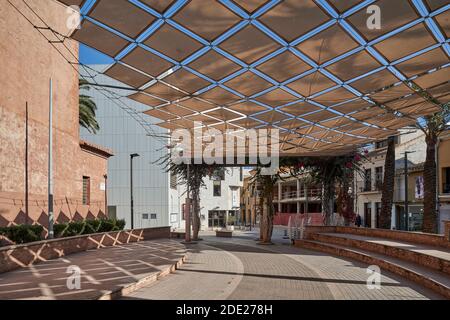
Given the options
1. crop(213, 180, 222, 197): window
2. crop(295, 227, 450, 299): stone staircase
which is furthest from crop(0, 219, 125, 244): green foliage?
crop(213, 180, 222, 197): window

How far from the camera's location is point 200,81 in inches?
503

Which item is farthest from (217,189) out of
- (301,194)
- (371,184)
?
(371,184)

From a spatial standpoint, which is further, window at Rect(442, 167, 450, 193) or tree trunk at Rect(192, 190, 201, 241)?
window at Rect(442, 167, 450, 193)

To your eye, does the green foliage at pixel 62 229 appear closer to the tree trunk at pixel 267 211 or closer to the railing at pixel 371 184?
the tree trunk at pixel 267 211

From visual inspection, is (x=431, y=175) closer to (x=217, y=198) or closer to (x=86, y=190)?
(x=86, y=190)

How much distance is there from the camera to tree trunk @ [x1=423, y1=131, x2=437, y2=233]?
731 inches

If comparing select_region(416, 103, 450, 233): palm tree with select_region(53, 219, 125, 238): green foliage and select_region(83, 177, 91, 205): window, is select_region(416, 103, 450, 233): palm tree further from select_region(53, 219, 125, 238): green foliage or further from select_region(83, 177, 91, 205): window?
select_region(83, 177, 91, 205): window

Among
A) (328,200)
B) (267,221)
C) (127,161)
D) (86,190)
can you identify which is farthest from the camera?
(127,161)

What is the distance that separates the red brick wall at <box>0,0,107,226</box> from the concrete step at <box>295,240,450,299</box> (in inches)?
423

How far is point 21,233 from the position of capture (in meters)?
13.5

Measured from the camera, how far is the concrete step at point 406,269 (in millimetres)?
8607

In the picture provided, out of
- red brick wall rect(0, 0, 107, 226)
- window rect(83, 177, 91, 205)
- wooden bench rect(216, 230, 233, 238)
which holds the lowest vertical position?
wooden bench rect(216, 230, 233, 238)

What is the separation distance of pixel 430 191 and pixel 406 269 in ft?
34.1

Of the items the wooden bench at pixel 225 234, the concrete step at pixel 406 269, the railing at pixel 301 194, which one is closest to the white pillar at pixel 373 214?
the railing at pixel 301 194
